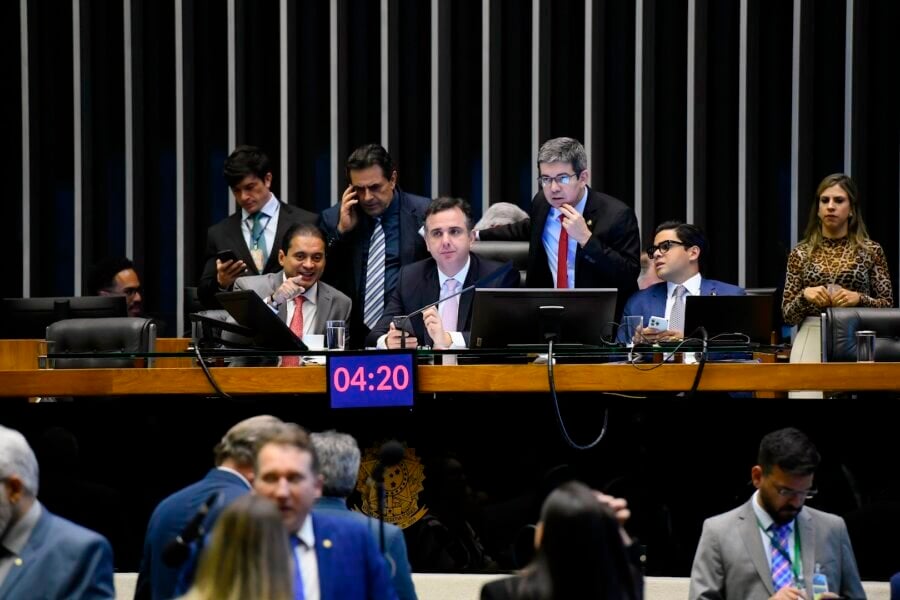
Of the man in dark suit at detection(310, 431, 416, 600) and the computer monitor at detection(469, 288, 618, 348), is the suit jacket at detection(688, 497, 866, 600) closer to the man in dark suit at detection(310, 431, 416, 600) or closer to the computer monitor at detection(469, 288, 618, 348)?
the man in dark suit at detection(310, 431, 416, 600)

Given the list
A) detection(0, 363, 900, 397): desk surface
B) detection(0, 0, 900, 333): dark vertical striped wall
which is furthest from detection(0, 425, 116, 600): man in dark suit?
detection(0, 0, 900, 333): dark vertical striped wall

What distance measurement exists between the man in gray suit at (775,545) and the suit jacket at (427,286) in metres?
1.74

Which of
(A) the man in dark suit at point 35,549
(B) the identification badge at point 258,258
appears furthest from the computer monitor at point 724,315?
(B) the identification badge at point 258,258

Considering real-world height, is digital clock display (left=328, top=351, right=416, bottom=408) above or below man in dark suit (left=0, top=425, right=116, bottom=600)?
above

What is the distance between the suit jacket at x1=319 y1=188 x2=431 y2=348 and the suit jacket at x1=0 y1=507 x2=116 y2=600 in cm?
307

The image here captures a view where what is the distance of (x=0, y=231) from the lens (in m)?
8.59

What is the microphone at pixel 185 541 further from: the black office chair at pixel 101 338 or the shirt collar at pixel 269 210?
the shirt collar at pixel 269 210

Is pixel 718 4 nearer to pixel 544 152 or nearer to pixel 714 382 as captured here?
pixel 544 152

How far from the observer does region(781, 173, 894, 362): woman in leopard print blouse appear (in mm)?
6172

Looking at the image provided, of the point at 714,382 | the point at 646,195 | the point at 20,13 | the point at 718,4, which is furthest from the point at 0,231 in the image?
the point at 714,382

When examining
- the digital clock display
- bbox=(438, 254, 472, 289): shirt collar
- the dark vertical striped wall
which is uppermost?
the dark vertical striped wall

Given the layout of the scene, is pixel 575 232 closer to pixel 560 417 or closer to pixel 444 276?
pixel 444 276

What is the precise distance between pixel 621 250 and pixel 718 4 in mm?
2777

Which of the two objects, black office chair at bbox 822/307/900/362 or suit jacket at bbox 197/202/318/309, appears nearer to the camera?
black office chair at bbox 822/307/900/362
